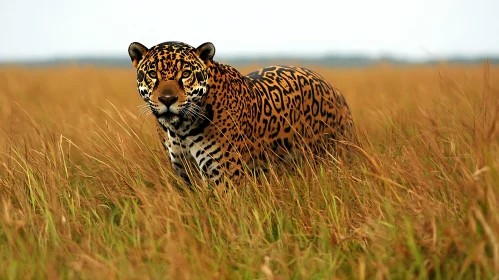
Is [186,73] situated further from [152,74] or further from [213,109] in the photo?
[213,109]

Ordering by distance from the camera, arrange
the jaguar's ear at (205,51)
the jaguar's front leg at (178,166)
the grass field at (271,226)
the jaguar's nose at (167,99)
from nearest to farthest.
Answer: the grass field at (271,226) < the jaguar's nose at (167,99) < the jaguar's ear at (205,51) < the jaguar's front leg at (178,166)

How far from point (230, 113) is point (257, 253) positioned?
1.40m

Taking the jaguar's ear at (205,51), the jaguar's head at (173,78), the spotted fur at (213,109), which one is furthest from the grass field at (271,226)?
the jaguar's ear at (205,51)

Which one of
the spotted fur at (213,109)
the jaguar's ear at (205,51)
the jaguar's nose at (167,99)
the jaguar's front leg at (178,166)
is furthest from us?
the jaguar's front leg at (178,166)

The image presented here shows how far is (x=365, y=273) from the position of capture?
11.3ft

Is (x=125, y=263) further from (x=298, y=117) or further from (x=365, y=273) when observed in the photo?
(x=298, y=117)

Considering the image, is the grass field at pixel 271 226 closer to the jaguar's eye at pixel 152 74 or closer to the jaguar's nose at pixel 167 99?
the jaguar's nose at pixel 167 99

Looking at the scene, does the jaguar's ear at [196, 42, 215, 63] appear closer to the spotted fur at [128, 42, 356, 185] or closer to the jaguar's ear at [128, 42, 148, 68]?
the spotted fur at [128, 42, 356, 185]

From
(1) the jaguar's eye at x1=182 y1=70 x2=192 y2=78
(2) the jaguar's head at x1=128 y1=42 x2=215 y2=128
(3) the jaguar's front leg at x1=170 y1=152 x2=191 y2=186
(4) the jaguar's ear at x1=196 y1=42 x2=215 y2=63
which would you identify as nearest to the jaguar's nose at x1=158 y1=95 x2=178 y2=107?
(2) the jaguar's head at x1=128 y1=42 x2=215 y2=128

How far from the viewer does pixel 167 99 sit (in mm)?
4262

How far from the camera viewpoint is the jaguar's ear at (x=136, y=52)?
4613 mm

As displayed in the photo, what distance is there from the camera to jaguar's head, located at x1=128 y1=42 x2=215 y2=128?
14.1 feet

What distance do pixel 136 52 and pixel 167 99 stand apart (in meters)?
0.62

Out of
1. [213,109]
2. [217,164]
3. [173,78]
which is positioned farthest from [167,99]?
[217,164]
